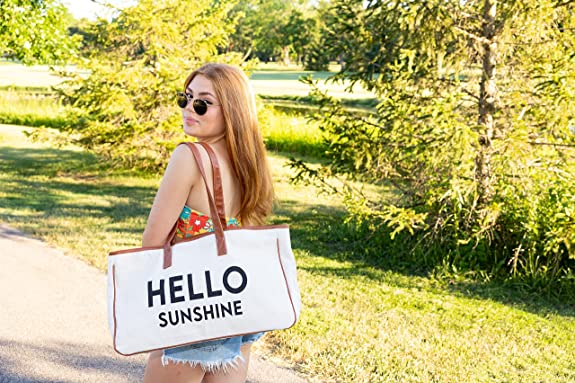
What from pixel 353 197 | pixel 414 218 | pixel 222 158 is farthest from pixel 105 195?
pixel 222 158

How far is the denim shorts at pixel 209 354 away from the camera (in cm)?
241

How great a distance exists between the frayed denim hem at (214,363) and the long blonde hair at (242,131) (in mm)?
505

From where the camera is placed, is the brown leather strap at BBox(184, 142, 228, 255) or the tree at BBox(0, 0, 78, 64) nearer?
the brown leather strap at BBox(184, 142, 228, 255)

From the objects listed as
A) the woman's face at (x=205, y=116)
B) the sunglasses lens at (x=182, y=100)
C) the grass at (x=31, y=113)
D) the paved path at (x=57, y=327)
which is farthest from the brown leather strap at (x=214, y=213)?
the grass at (x=31, y=113)

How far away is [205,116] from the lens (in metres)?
2.50

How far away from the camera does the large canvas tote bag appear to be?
2285mm

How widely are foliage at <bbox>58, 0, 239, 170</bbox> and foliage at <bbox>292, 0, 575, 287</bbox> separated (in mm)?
4863

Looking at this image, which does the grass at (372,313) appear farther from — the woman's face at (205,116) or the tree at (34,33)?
the tree at (34,33)

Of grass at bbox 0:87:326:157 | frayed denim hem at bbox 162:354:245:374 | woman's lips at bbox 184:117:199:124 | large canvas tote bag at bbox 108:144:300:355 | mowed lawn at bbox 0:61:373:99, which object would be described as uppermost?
woman's lips at bbox 184:117:199:124

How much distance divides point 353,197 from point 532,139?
1.83 m

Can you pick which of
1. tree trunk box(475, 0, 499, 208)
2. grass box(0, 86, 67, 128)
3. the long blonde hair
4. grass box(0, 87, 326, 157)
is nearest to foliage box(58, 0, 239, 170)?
grass box(0, 87, 326, 157)

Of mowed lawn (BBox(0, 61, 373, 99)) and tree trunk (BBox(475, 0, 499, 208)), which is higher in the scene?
tree trunk (BBox(475, 0, 499, 208))

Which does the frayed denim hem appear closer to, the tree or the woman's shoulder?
the woman's shoulder

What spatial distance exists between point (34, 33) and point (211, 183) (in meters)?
12.4
